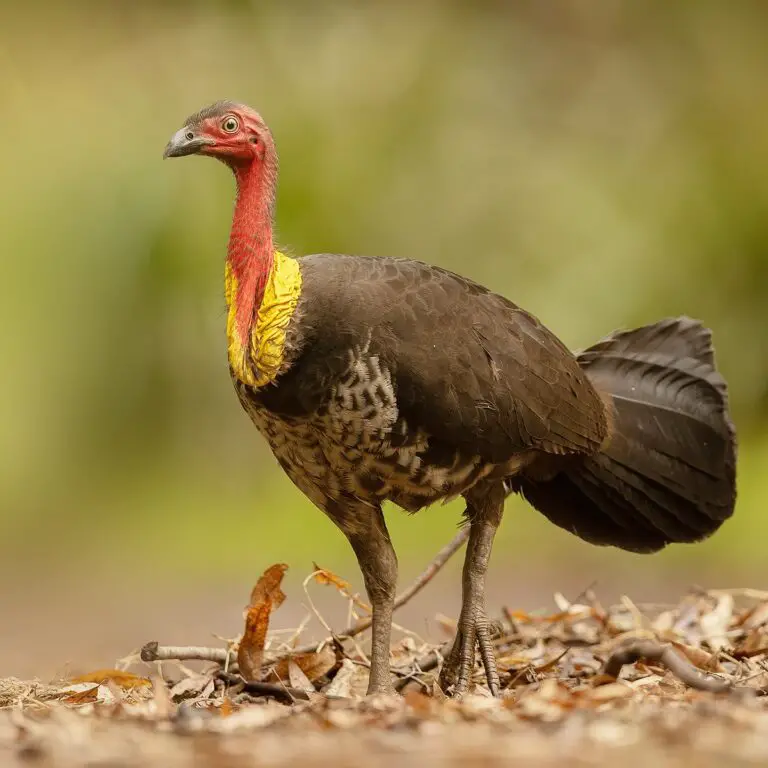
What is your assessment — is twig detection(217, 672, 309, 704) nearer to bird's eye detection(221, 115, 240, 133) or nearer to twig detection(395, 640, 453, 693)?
twig detection(395, 640, 453, 693)

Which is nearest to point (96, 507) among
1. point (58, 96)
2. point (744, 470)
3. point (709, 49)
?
point (58, 96)

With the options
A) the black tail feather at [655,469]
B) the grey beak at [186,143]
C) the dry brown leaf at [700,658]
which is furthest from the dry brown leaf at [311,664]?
the grey beak at [186,143]

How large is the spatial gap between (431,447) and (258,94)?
7575 millimetres

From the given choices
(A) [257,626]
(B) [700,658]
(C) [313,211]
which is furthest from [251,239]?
(C) [313,211]

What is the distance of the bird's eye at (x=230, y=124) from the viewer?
4.34 m

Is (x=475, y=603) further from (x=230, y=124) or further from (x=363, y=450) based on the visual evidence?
(x=230, y=124)

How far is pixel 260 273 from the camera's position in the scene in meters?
4.21

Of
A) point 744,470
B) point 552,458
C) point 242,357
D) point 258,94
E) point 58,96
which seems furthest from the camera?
point 58,96

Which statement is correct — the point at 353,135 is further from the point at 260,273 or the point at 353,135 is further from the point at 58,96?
the point at 260,273

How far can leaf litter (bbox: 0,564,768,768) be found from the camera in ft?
8.91

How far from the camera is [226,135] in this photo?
14.2 feet

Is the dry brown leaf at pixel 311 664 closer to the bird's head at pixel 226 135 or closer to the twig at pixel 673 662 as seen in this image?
the twig at pixel 673 662

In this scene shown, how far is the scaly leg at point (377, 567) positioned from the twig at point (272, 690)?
0.83 feet

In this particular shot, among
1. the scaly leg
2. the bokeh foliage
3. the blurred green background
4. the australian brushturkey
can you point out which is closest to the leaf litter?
the scaly leg
